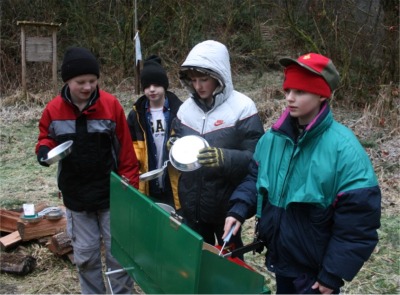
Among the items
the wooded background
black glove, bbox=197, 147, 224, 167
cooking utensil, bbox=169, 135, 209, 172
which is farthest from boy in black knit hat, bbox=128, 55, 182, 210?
the wooded background

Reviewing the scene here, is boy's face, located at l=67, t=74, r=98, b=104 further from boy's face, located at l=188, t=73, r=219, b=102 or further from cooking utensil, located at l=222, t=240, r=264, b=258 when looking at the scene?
cooking utensil, located at l=222, t=240, r=264, b=258

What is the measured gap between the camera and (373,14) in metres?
7.89

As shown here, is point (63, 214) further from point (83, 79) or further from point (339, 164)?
point (339, 164)

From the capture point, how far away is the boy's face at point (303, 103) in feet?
6.86

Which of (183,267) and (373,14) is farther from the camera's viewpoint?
(373,14)

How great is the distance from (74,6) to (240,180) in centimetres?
1107

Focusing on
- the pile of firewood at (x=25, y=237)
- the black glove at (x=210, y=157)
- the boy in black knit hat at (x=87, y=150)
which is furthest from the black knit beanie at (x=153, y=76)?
the pile of firewood at (x=25, y=237)

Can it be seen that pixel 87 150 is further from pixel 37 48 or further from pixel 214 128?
pixel 37 48

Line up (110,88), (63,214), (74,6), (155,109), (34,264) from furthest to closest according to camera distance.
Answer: (74,6) → (110,88) → (63,214) → (34,264) → (155,109)

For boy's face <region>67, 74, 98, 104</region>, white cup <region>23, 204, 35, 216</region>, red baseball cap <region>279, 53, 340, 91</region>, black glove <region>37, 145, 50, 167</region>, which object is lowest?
white cup <region>23, 204, 35, 216</region>

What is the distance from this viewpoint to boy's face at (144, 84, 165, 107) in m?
3.45

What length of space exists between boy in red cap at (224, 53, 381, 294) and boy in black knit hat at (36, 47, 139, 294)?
975mm

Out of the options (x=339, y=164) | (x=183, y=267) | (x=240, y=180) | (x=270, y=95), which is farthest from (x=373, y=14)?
(x=183, y=267)

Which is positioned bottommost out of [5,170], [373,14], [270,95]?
[5,170]
